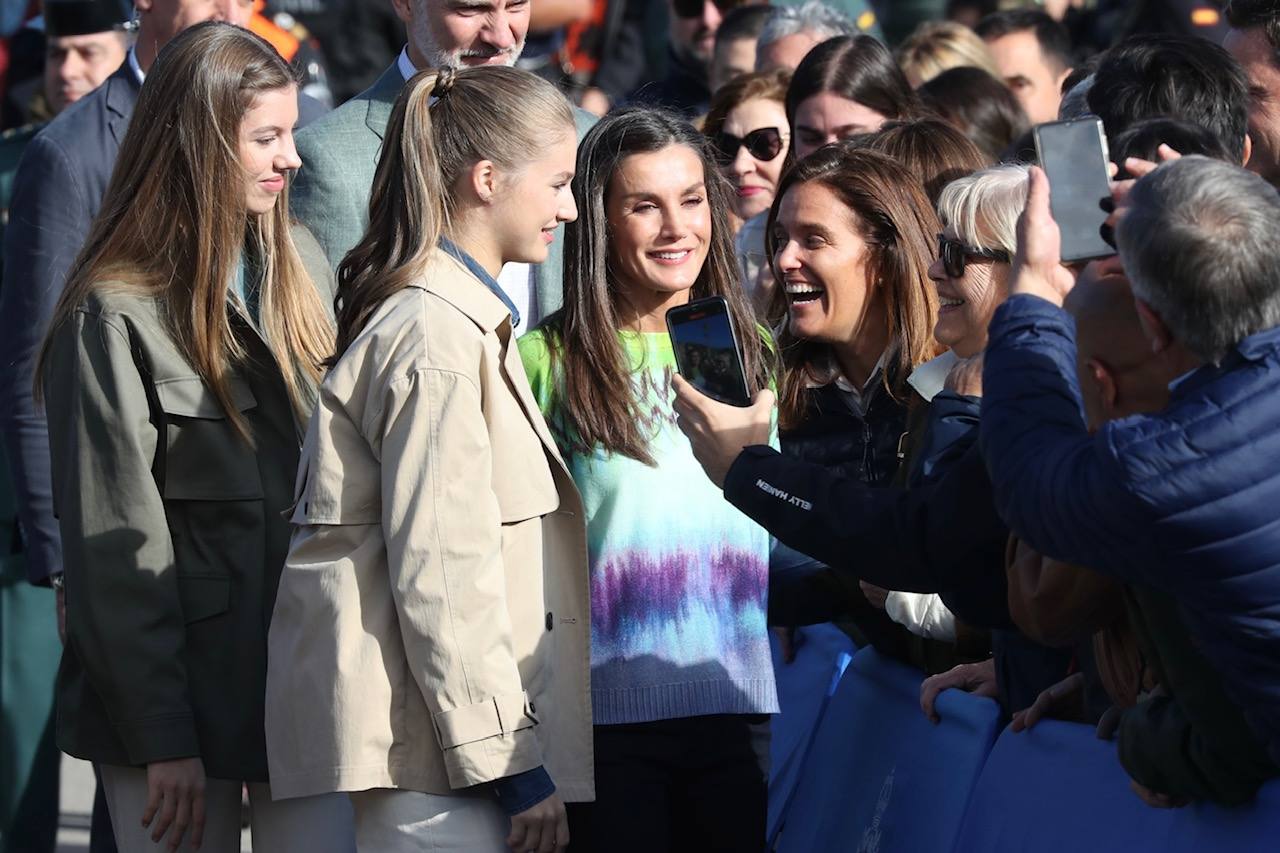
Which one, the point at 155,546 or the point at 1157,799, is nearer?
the point at 1157,799

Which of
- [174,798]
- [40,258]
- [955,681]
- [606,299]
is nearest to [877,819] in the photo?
[955,681]

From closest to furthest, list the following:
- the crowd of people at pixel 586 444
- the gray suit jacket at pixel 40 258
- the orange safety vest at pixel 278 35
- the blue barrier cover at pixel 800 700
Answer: the crowd of people at pixel 586 444, the blue barrier cover at pixel 800 700, the gray suit jacket at pixel 40 258, the orange safety vest at pixel 278 35

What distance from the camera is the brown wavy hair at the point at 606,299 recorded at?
3.66m

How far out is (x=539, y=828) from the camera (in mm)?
3033

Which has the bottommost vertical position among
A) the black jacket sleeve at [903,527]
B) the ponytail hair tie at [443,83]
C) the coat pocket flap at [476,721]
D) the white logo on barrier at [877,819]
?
the white logo on barrier at [877,819]

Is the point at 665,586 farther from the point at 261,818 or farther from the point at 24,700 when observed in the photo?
the point at 24,700

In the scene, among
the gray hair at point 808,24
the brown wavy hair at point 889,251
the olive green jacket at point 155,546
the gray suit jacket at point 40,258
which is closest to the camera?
the olive green jacket at point 155,546

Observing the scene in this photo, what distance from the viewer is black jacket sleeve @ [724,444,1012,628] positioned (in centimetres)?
286

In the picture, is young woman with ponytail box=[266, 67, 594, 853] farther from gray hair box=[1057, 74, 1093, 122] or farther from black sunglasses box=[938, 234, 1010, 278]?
gray hair box=[1057, 74, 1093, 122]

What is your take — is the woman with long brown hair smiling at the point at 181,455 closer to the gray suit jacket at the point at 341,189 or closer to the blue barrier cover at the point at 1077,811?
the gray suit jacket at the point at 341,189

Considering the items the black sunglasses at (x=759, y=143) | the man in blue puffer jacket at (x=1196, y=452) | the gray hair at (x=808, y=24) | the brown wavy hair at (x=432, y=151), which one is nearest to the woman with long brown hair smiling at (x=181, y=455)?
the brown wavy hair at (x=432, y=151)

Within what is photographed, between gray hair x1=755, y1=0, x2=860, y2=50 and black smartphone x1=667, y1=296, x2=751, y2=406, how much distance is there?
3491 millimetres

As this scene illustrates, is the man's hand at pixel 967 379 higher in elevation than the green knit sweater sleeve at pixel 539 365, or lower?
lower

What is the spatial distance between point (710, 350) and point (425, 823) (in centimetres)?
99
